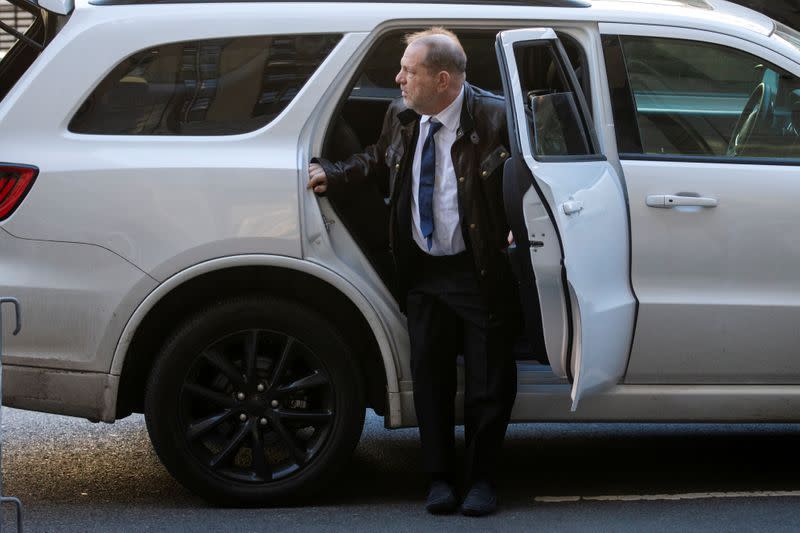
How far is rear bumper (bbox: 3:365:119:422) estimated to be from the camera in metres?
4.93

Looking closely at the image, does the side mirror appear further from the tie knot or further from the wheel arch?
the wheel arch

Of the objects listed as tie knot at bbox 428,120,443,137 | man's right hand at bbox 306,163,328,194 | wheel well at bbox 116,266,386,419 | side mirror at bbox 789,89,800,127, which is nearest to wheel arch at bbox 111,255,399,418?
wheel well at bbox 116,266,386,419

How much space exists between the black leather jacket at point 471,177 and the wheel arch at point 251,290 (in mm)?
208

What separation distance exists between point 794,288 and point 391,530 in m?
1.69

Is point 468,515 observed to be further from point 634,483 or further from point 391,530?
point 634,483

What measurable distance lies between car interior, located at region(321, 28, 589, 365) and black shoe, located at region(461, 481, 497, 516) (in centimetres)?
52

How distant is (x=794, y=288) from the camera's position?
505 cm

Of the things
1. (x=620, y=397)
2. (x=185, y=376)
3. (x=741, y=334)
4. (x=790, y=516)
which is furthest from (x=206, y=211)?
(x=790, y=516)

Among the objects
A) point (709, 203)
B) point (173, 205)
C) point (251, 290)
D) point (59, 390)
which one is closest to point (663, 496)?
point (709, 203)

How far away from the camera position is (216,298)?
16.6 ft

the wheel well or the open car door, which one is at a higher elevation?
the open car door

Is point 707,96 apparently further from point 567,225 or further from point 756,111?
point 567,225

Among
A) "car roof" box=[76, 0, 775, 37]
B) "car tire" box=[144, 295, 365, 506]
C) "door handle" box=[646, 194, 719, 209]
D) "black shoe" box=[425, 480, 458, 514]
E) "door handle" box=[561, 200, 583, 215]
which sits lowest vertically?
"black shoe" box=[425, 480, 458, 514]

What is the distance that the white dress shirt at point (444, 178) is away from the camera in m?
5.05
